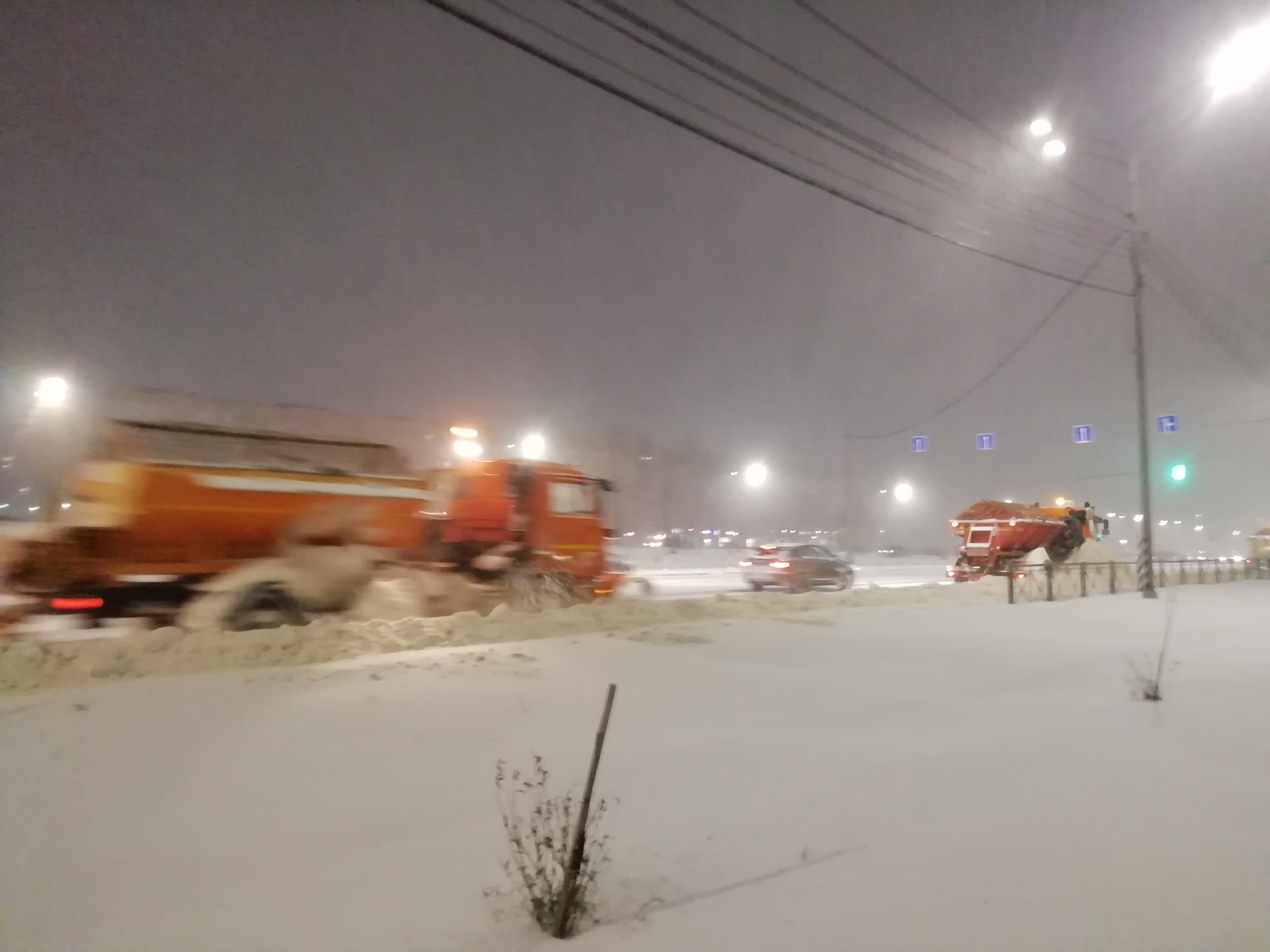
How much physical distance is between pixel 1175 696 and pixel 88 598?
39.2 ft

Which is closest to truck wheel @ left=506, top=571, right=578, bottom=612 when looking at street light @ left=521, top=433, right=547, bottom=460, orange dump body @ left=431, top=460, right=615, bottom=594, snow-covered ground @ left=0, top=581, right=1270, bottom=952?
orange dump body @ left=431, top=460, right=615, bottom=594

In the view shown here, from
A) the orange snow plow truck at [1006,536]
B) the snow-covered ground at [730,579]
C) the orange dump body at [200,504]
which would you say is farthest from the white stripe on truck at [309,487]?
the orange snow plow truck at [1006,536]

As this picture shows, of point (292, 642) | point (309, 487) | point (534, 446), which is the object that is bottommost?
point (292, 642)

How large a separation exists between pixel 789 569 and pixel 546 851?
20465mm

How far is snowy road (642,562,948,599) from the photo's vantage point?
24234 millimetres

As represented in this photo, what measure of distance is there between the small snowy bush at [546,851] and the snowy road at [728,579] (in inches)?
539

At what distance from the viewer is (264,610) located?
964 centimetres

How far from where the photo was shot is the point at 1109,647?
11.9 m

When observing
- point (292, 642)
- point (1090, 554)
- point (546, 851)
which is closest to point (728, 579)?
point (1090, 554)

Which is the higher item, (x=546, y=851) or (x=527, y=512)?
(x=527, y=512)

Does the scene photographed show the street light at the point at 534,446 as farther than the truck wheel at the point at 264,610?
Yes

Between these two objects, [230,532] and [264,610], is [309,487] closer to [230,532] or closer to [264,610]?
[230,532]

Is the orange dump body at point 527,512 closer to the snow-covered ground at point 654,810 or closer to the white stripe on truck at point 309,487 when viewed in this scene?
the white stripe on truck at point 309,487

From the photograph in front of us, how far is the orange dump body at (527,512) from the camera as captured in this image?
520 inches
